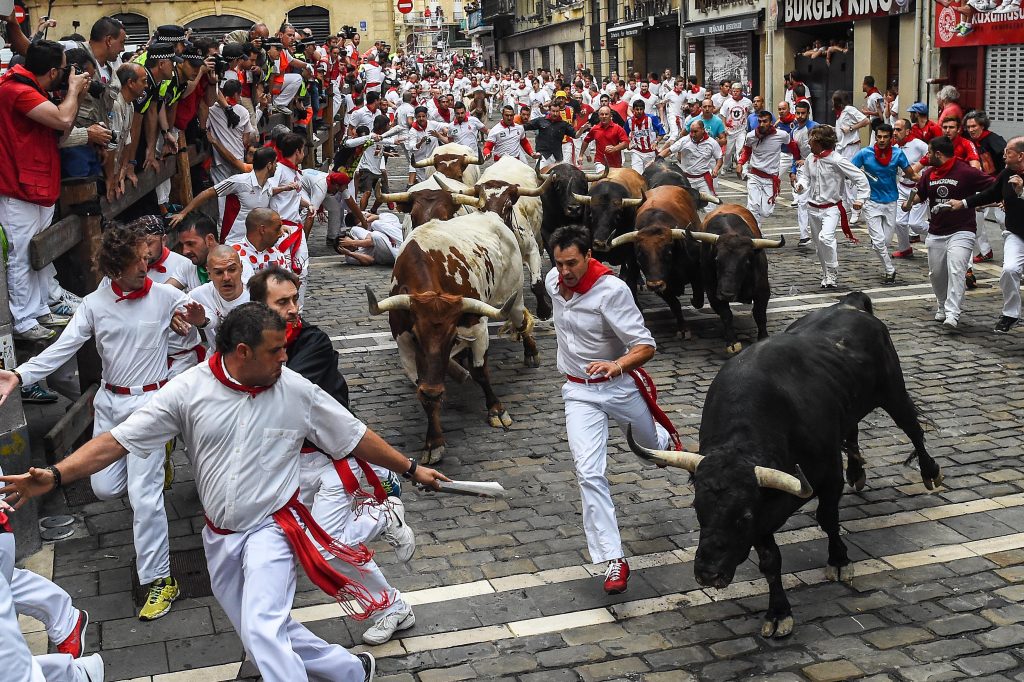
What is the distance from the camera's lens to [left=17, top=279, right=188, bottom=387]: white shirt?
22.3 feet

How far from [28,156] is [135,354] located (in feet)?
9.05

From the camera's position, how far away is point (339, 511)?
19.5 feet

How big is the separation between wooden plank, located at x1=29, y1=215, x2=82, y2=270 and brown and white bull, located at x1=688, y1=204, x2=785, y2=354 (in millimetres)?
6145

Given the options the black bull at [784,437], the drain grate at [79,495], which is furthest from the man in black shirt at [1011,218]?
the drain grate at [79,495]

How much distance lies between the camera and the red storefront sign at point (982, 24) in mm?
22250

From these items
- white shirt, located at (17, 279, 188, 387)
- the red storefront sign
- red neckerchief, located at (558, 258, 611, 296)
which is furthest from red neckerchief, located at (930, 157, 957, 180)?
the red storefront sign

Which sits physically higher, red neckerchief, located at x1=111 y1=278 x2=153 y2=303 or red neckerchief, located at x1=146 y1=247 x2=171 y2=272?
red neckerchief, located at x1=146 y1=247 x2=171 y2=272

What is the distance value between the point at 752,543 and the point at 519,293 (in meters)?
5.55

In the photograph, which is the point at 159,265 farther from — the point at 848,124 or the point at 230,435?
the point at 848,124

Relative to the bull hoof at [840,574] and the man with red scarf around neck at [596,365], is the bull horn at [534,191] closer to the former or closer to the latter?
the man with red scarf around neck at [596,365]

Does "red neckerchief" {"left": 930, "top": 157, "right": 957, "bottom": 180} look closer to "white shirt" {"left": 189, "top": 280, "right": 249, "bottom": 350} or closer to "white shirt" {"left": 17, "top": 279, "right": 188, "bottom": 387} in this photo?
"white shirt" {"left": 189, "top": 280, "right": 249, "bottom": 350}

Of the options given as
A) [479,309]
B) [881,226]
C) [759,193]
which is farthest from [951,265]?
[759,193]

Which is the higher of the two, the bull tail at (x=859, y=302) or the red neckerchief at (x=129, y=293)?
the red neckerchief at (x=129, y=293)

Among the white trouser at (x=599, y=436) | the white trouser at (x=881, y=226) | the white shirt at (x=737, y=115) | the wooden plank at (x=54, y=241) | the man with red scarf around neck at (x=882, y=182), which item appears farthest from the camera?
the white shirt at (x=737, y=115)
